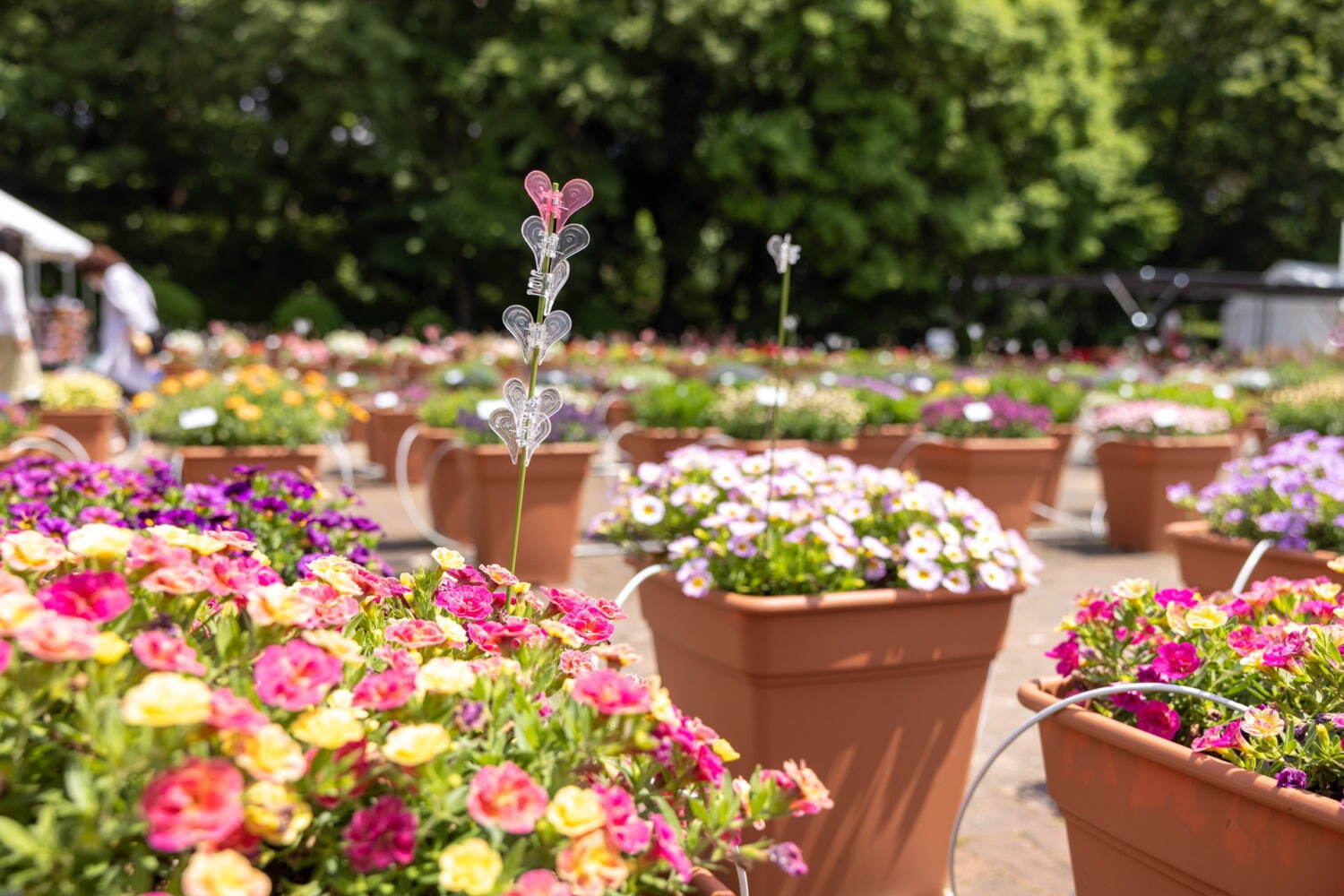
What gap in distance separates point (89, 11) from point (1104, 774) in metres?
27.0

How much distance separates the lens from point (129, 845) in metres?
1.08

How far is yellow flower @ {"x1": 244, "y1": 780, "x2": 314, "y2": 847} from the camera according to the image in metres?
1.05

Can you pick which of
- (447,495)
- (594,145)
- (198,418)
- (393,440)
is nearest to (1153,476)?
(447,495)

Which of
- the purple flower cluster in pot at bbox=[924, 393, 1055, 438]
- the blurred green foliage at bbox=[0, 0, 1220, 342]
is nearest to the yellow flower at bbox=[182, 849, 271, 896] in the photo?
the purple flower cluster in pot at bbox=[924, 393, 1055, 438]

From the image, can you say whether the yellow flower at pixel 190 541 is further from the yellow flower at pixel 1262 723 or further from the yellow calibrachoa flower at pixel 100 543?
the yellow flower at pixel 1262 723

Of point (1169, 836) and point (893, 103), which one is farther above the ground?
point (893, 103)

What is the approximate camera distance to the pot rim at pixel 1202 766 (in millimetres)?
1625

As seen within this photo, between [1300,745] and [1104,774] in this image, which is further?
[1104,774]

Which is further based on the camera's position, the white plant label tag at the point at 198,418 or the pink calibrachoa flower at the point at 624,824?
the white plant label tag at the point at 198,418

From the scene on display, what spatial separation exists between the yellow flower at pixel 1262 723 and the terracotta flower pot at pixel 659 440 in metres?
4.83

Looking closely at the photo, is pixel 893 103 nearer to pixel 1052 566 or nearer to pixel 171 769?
pixel 1052 566

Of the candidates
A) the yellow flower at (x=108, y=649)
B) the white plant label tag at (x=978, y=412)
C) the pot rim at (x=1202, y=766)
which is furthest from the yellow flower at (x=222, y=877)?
the white plant label tag at (x=978, y=412)

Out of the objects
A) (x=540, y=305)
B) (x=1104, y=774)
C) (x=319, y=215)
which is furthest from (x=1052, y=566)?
(x=319, y=215)

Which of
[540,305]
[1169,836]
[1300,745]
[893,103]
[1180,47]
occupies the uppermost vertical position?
[1180,47]
